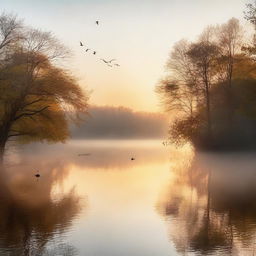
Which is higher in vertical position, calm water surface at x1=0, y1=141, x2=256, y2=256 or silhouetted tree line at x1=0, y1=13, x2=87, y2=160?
silhouetted tree line at x1=0, y1=13, x2=87, y2=160

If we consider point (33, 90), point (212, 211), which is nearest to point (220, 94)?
point (33, 90)

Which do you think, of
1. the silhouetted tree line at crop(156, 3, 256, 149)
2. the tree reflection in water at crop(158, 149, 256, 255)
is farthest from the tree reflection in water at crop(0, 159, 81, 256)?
the silhouetted tree line at crop(156, 3, 256, 149)

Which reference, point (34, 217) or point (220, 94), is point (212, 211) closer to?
point (34, 217)

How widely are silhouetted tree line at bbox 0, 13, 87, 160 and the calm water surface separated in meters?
10.3

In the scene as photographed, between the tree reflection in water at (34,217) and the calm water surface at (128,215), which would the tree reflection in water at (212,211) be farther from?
the tree reflection in water at (34,217)

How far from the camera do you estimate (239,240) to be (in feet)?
48.2

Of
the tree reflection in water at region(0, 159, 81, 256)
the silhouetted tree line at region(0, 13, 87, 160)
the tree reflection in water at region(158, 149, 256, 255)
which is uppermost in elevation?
the silhouetted tree line at region(0, 13, 87, 160)

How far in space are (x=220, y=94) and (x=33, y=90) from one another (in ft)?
71.2

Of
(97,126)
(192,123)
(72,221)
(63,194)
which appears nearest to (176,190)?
(63,194)

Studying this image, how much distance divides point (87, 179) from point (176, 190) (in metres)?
7.92

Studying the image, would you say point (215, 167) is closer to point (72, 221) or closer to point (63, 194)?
point (63, 194)

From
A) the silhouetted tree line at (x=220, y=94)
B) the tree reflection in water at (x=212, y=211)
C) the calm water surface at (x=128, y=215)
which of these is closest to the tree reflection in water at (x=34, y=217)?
the calm water surface at (x=128, y=215)

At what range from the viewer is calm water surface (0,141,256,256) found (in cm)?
1406

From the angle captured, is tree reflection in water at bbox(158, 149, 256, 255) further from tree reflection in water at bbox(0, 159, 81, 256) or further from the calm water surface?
tree reflection in water at bbox(0, 159, 81, 256)
